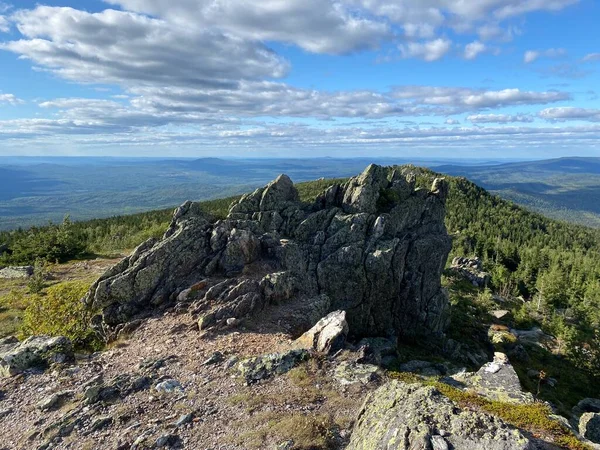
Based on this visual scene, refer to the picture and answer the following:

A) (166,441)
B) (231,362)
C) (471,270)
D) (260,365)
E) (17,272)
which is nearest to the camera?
(166,441)

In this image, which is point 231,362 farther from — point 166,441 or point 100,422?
point 100,422

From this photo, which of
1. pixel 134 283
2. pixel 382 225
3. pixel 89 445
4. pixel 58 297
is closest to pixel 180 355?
pixel 89 445

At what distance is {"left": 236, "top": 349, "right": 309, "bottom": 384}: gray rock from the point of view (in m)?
18.7

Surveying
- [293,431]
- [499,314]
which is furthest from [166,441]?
[499,314]

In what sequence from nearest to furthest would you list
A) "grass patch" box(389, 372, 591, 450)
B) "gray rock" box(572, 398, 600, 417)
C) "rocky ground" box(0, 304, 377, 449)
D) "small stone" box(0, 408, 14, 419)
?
1. "grass patch" box(389, 372, 591, 450)
2. "rocky ground" box(0, 304, 377, 449)
3. "small stone" box(0, 408, 14, 419)
4. "gray rock" box(572, 398, 600, 417)

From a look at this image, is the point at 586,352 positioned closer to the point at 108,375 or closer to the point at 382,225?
the point at 382,225

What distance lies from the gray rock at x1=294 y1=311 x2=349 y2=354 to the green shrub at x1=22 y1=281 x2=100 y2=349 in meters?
14.0

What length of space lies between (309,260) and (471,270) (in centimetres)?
9364

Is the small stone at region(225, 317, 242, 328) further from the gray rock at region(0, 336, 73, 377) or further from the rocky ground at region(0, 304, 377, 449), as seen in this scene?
the gray rock at region(0, 336, 73, 377)

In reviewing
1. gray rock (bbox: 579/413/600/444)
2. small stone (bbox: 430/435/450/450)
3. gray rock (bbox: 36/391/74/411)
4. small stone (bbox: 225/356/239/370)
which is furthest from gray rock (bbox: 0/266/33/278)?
gray rock (bbox: 579/413/600/444)

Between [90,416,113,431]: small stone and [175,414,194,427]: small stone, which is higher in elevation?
[175,414,194,427]: small stone

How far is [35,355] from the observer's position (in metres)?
21.1

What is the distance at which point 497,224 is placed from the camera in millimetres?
183500

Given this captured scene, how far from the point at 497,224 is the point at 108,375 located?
196030 millimetres
